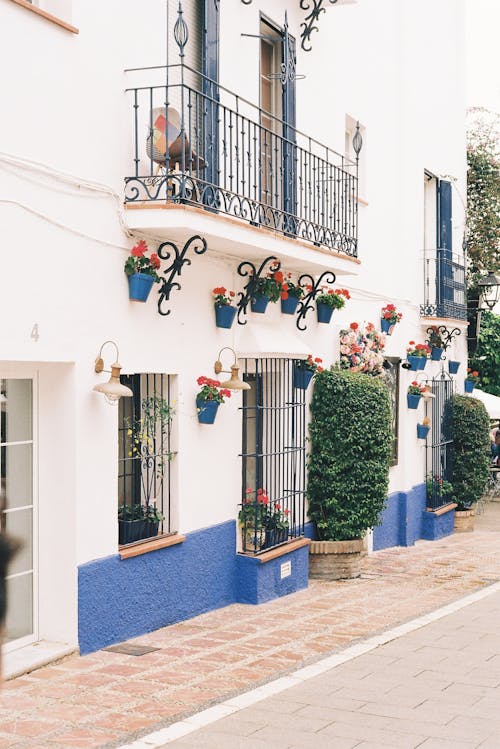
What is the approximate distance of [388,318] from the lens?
1398 cm

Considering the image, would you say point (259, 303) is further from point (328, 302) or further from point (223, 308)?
point (328, 302)

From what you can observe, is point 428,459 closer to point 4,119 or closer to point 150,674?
point 150,674

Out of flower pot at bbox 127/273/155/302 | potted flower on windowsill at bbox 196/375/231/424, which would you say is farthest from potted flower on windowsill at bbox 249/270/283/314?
flower pot at bbox 127/273/155/302

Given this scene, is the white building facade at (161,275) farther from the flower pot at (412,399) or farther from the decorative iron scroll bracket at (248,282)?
the flower pot at (412,399)

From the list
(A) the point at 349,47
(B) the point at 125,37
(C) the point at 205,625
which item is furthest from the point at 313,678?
(A) the point at 349,47

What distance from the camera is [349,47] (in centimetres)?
1303

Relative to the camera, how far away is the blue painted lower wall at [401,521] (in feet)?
46.5

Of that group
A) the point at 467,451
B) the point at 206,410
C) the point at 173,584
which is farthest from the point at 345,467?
the point at 467,451

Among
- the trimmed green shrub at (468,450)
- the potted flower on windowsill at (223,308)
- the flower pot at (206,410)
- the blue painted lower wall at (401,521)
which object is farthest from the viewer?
the trimmed green shrub at (468,450)

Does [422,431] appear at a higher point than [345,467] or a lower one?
higher

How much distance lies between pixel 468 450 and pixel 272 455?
6660 millimetres

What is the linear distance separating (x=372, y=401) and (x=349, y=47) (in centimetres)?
491

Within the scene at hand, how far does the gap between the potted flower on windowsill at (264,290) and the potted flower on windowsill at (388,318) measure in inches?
152

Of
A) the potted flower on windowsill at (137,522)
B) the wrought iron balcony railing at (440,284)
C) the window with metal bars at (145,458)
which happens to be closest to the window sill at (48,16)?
the window with metal bars at (145,458)
